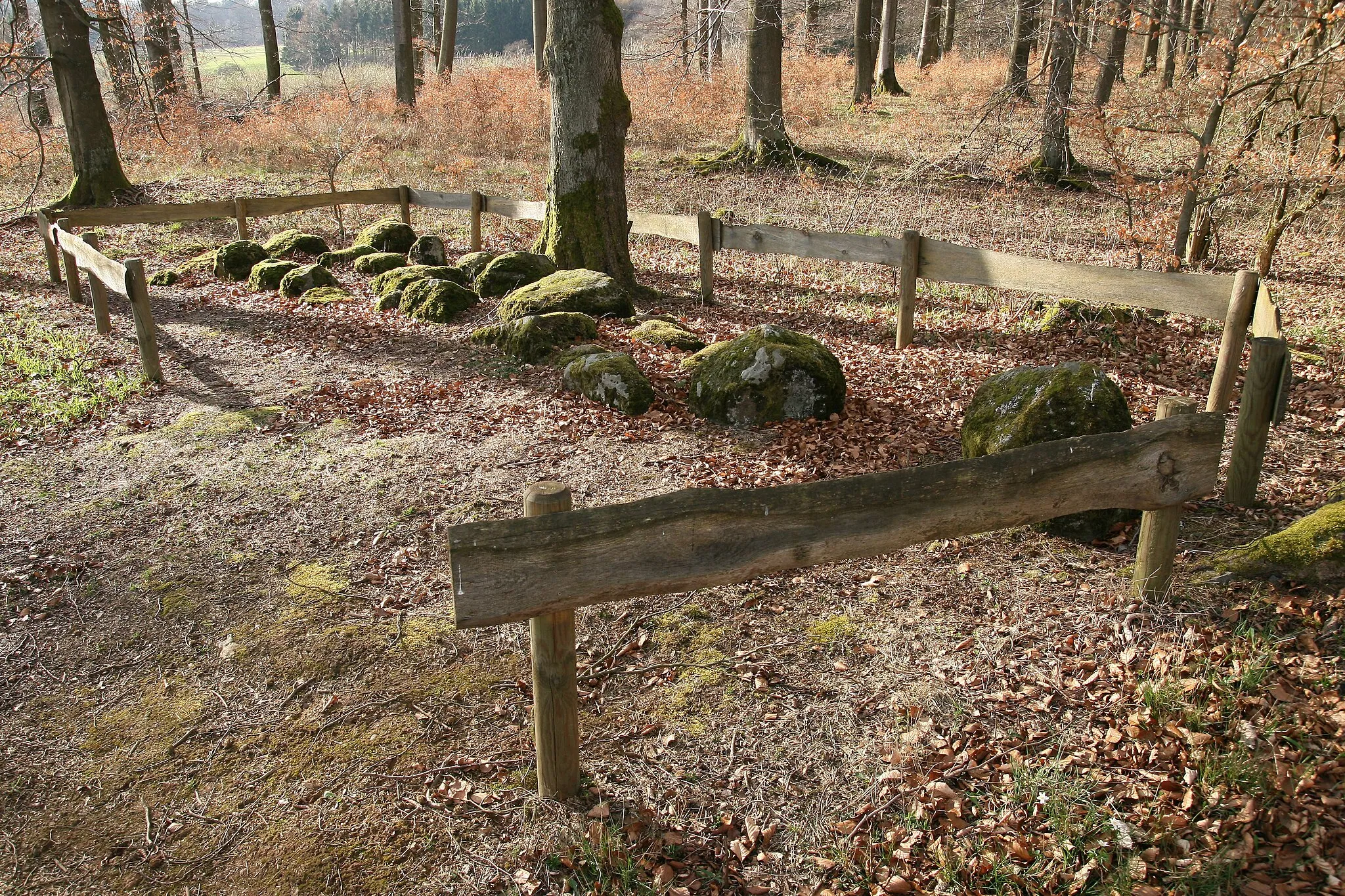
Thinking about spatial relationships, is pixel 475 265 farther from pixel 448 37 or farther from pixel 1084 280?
pixel 448 37

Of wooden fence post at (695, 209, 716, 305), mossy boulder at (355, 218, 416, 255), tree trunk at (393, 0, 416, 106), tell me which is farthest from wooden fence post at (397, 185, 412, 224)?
tree trunk at (393, 0, 416, 106)

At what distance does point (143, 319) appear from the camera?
27.1 feet

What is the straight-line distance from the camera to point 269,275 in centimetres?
1202

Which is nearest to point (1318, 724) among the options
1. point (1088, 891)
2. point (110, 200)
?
point (1088, 891)

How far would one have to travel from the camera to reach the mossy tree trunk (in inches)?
389

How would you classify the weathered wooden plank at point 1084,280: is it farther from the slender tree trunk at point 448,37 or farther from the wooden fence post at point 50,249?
the slender tree trunk at point 448,37

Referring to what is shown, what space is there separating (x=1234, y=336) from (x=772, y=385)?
310cm

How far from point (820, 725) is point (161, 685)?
315cm

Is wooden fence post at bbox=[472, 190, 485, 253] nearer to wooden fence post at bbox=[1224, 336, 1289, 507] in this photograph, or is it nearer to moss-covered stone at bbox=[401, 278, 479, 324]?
moss-covered stone at bbox=[401, 278, 479, 324]

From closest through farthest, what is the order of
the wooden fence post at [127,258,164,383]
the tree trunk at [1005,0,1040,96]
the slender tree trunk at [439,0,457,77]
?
the wooden fence post at [127,258,164,383] < the tree trunk at [1005,0,1040,96] < the slender tree trunk at [439,0,457,77]

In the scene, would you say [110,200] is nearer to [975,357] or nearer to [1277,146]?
[975,357]

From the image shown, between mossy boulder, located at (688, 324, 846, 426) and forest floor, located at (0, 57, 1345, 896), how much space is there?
7.4 inches

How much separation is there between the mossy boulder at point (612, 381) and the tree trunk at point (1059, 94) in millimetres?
8304

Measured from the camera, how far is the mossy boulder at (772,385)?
6.73 meters
